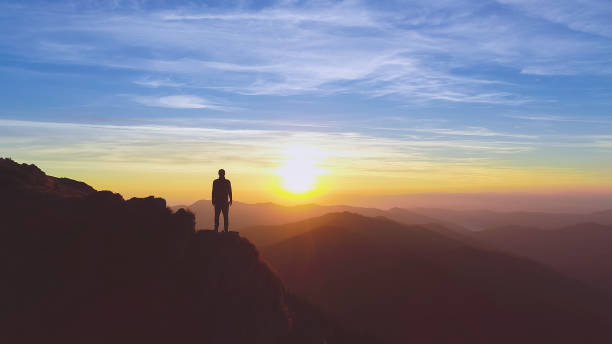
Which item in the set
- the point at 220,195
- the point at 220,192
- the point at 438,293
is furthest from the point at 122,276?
the point at 438,293

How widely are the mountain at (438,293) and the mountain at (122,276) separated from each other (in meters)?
64.6

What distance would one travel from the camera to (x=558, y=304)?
111m

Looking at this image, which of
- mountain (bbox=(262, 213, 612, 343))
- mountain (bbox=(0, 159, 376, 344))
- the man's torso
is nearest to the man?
the man's torso

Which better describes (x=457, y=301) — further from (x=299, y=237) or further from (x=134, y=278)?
(x=134, y=278)

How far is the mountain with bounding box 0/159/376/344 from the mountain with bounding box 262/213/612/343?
2544 inches

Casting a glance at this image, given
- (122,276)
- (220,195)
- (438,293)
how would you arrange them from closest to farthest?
(122,276)
(220,195)
(438,293)

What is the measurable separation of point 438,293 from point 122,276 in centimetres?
9574

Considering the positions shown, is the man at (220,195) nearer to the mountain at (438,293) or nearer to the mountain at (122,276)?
the mountain at (122,276)

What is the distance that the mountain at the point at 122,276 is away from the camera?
15.8 metres

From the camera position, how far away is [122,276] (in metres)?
17.8

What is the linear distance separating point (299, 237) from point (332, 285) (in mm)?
37896

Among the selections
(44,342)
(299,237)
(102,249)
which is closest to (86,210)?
(102,249)

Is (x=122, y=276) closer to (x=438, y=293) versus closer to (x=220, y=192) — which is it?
(x=220, y=192)

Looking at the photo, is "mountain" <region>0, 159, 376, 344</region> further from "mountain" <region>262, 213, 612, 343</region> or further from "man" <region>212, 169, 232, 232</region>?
"mountain" <region>262, 213, 612, 343</region>
